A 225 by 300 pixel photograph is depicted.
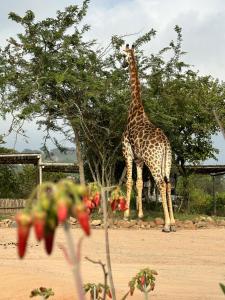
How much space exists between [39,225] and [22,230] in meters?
0.05

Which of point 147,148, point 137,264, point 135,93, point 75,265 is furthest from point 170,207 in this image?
point 75,265

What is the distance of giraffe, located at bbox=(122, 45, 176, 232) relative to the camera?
15977mm

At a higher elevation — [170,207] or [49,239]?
[49,239]

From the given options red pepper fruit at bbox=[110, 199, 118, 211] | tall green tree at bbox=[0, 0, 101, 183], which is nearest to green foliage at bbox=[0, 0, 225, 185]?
tall green tree at bbox=[0, 0, 101, 183]

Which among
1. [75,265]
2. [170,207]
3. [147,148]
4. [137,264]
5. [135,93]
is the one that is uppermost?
[135,93]

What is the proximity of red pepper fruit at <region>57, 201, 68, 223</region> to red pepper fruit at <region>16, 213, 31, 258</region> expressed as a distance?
7 centimetres

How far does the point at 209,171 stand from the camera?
87.9 ft

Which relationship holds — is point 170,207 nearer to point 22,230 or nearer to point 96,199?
point 96,199

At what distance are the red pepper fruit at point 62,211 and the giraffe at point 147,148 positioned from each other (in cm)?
1419

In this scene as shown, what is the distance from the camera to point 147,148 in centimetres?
1611

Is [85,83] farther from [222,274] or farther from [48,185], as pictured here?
[48,185]

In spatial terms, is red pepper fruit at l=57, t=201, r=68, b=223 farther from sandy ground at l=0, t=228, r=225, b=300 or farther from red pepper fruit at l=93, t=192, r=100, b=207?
sandy ground at l=0, t=228, r=225, b=300

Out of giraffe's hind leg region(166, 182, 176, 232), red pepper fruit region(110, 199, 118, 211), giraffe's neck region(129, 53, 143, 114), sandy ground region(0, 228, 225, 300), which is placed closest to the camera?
red pepper fruit region(110, 199, 118, 211)

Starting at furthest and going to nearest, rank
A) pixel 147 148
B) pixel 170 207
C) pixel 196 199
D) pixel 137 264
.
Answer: pixel 196 199
pixel 147 148
pixel 170 207
pixel 137 264
